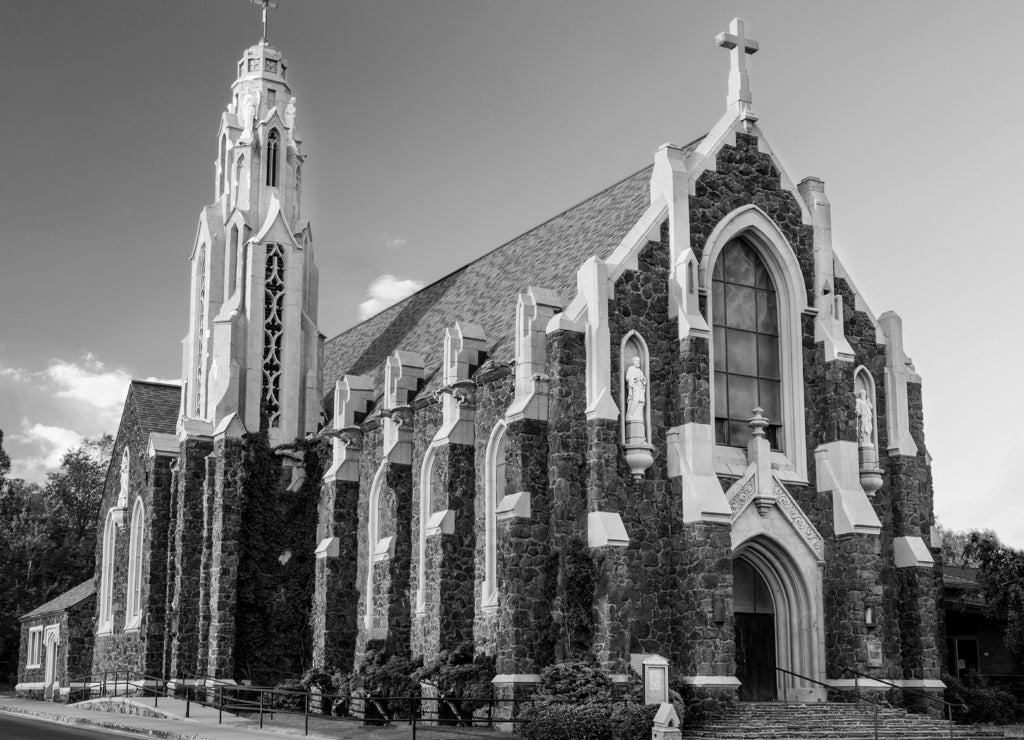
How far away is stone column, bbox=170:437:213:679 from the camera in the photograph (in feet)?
118

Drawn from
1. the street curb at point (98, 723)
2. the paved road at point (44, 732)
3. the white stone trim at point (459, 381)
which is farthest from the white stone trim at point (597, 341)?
the paved road at point (44, 732)

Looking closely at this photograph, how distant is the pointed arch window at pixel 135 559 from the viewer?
1610 inches

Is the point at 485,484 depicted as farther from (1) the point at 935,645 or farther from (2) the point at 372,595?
(1) the point at 935,645

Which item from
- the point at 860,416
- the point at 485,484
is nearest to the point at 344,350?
the point at 485,484

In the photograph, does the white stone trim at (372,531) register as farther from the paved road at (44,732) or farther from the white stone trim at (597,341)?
the white stone trim at (597,341)

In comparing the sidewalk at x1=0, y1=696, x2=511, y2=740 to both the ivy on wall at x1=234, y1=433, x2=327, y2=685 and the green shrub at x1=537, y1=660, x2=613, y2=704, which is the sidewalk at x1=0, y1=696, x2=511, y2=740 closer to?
the green shrub at x1=537, y1=660, x2=613, y2=704

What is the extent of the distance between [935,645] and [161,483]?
75.7 ft

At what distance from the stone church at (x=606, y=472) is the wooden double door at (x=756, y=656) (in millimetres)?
59

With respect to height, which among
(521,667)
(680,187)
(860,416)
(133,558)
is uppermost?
(680,187)

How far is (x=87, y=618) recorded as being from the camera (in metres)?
44.8

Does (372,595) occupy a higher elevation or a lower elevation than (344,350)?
lower

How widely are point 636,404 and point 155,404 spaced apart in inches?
869

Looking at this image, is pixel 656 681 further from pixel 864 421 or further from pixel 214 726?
pixel 214 726

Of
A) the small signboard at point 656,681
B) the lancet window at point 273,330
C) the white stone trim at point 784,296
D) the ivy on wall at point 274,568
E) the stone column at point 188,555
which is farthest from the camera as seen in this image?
the lancet window at point 273,330
